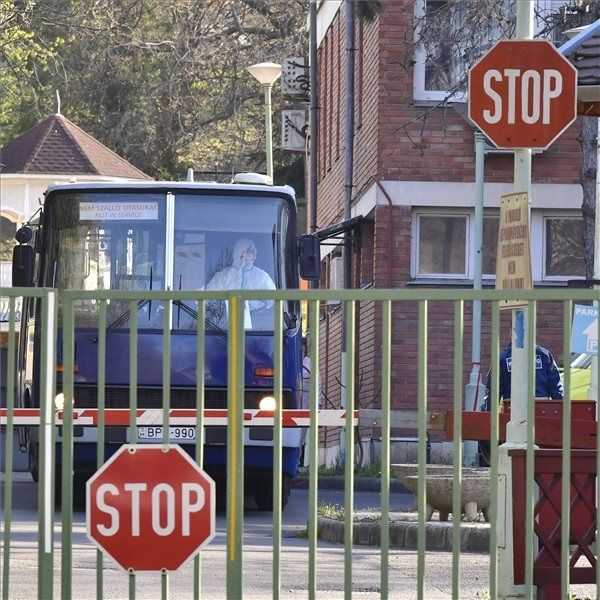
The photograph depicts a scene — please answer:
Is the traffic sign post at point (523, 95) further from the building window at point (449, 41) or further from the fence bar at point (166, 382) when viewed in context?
the building window at point (449, 41)

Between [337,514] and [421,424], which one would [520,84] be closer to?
[421,424]

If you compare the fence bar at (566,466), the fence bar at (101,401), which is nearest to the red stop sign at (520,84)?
the fence bar at (566,466)

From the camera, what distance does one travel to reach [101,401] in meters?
7.74

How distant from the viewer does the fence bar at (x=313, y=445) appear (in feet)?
25.3

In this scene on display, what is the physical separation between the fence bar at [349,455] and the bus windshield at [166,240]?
7.73 metres

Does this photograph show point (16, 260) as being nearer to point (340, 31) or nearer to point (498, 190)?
point (498, 190)

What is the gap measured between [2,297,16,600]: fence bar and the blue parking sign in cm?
232

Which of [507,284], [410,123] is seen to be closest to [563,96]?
[507,284]

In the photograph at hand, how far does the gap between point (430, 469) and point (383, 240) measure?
1133 cm

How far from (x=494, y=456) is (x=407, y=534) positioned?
419cm

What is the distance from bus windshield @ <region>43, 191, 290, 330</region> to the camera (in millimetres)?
15922

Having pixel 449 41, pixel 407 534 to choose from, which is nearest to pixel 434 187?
pixel 449 41

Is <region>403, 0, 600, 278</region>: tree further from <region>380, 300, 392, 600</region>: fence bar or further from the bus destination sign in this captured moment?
<region>380, 300, 392, 600</region>: fence bar

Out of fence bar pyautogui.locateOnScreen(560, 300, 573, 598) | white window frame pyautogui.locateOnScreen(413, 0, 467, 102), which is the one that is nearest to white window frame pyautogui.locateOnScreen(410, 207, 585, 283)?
white window frame pyautogui.locateOnScreen(413, 0, 467, 102)
